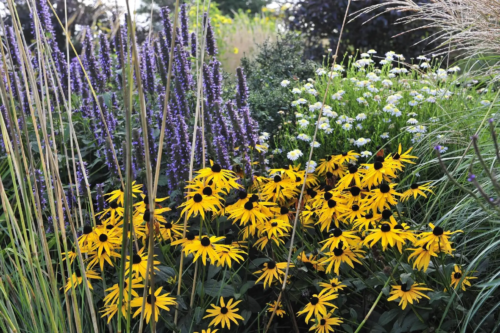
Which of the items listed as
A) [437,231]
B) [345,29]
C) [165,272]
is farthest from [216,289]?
[345,29]

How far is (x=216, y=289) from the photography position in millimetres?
2055

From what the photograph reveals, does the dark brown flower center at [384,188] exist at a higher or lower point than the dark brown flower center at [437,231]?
higher

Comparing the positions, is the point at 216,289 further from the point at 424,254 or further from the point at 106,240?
the point at 424,254

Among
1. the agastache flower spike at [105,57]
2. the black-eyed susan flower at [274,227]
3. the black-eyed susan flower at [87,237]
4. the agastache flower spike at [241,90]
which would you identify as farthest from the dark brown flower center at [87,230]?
the agastache flower spike at [105,57]

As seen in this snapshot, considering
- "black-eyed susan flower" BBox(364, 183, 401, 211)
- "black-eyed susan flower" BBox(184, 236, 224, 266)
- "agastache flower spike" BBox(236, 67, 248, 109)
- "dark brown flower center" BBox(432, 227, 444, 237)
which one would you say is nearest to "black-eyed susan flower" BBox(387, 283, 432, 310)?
"dark brown flower center" BBox(432, 227, 444, 237)

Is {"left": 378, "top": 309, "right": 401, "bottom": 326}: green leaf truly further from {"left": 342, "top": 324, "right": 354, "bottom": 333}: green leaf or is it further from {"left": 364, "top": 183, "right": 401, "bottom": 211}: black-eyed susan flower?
{"left": 364, "top": 183, "right": 401, "bottom": 211}: black-eyed susan flower

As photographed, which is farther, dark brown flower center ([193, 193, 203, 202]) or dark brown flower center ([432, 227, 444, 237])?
dark brown flower center ([193, 193, 203, 202])

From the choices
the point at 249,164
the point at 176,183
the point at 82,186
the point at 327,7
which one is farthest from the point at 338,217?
the point at 327,7

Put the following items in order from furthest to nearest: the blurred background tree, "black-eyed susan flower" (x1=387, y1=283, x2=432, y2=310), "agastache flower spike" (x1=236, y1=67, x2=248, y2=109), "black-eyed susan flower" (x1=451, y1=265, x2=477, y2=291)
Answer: the blurred background tree → "agastache flower spike" (x1=236, y1=67, x2=248, y2=109) → "black-eyed susan flower" (x1=451, y1=265, x2=477, y2=291) → "black-eyed susan flower" (x1=387, y1=283, x2=432, y2=310)

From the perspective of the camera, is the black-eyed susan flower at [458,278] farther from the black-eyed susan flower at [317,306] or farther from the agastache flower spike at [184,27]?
the agastache flower spike at [184,27]

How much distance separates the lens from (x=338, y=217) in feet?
6.53

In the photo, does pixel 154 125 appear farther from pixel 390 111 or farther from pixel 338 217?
pixel 338 217

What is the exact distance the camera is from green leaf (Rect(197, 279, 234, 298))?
6.61ft

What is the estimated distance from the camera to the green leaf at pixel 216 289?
2016 millimetres
